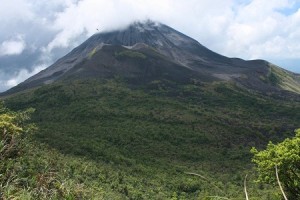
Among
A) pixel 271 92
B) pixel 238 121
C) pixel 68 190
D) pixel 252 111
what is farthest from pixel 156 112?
pixel 68 190

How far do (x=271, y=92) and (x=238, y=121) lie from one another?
188 feet

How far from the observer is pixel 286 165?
31094 mm

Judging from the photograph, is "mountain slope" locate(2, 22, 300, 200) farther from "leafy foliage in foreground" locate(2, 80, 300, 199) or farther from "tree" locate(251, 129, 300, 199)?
"tree" locate(251, 129, 300, 199)

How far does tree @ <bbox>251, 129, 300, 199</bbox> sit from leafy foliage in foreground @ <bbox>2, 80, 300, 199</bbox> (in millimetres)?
36119

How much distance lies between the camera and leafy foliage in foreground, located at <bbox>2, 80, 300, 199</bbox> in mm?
90000

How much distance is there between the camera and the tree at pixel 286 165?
30.7 meters

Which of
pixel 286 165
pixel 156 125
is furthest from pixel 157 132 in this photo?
pixel 286 165

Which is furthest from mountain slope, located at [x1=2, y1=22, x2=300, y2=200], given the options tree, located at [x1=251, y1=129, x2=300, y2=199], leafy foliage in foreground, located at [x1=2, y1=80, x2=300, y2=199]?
tree, located at [x1=251, y1=129, x2=300, y2=199]

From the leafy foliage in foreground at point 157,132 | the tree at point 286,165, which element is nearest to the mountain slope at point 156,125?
the leafy foliage in foreground at point 157,132

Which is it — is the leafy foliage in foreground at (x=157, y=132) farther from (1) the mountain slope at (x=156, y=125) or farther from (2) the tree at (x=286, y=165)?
(2) the tree at (x=286, y=165)

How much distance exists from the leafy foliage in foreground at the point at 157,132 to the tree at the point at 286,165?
36119 millimetres

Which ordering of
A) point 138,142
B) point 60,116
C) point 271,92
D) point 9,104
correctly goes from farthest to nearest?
point 271,92 → point 9,104 → point 60,116 → point 138,142

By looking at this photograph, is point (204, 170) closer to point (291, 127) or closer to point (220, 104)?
point (291, 127)

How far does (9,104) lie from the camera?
502 ft
